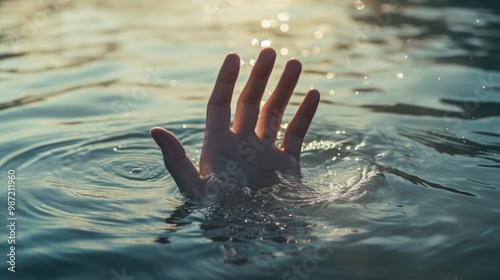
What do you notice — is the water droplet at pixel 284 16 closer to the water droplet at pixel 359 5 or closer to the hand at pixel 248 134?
the water droplet at pixel 359 5

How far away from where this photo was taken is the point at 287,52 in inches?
328

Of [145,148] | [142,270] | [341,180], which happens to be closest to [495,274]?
[341,180]

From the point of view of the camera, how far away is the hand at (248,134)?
13.1 feet

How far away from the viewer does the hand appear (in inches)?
157

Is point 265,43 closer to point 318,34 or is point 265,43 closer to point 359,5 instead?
point 318,34

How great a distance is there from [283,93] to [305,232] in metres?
1.09

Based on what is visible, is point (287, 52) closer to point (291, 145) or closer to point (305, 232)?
point (291, 145)

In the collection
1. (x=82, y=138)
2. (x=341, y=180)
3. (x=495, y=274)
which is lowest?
(x=495, y=274)

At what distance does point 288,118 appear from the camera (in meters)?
5.84

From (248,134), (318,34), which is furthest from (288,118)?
(318,34)

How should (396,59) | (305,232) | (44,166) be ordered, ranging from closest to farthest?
(305,232)
(44,166)
(396,59)

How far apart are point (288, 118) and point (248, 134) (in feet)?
5.50

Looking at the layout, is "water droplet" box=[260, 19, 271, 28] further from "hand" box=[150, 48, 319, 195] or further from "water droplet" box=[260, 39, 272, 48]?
"hand" box=[150, 48, 319, 195]

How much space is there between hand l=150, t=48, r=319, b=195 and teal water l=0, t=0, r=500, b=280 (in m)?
0.19
